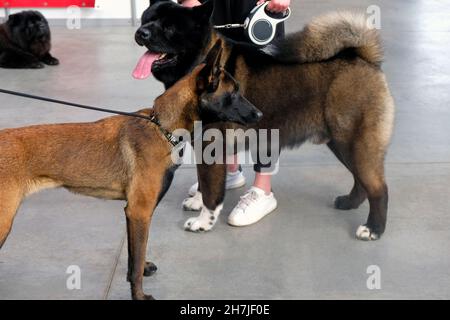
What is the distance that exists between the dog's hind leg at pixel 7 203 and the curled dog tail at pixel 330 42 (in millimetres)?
1496

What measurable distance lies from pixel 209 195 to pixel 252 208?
31cm

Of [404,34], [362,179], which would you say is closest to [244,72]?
[362,179]

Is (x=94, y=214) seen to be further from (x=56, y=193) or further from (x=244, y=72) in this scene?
(x=244, y=72)

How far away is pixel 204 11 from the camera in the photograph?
3.49 m

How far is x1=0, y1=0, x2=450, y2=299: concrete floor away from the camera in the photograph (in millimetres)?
3270

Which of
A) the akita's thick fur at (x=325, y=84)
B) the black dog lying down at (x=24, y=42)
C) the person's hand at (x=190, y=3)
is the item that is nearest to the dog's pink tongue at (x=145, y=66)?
the akita's thick fur at (x=325, y=84)

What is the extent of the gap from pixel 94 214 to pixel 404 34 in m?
5.70

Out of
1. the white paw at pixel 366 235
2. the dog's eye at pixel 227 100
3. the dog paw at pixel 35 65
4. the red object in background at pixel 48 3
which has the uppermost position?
the dog's eye at pixel 227 100

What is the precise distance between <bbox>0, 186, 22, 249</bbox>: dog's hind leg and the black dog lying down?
457 centimetres

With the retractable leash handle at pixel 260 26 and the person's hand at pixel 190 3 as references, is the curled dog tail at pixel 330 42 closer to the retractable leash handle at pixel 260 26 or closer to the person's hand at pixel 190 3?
the retractable leash handle at pixel 260 26

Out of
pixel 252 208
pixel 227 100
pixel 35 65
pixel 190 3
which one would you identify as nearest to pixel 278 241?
pixel 252 208

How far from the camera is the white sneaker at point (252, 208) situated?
3.93m

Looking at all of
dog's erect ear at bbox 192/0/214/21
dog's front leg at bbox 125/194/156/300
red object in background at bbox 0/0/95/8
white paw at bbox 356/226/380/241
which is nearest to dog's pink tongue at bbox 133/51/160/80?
dog's erect ear at bbox 192/0/214/21

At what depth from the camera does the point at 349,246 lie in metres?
3.68
